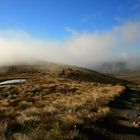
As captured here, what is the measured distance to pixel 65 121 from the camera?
12.6 metres

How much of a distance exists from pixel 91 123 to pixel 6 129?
3820mm

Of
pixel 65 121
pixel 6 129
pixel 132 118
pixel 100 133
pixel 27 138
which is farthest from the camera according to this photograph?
pixel 132 118

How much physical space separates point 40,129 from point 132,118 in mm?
6819

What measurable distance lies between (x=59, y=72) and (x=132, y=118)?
14228 centimetres

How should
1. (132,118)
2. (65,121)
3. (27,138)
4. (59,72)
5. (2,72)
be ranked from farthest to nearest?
(2,72)
(59,72)
(132,118)
(65,121)
(27,138)

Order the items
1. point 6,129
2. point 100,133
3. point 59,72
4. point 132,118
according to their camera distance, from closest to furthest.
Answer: point 6,129 < point 100,133 < point 132,118 < point 59,72

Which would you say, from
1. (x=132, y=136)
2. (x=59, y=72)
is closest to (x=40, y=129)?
(x=132, y=136)

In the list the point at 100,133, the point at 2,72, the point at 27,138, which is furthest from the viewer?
the point at 2,72

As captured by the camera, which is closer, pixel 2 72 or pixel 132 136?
pixel 132 136

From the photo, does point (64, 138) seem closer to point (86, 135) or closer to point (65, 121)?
point (86, 135)

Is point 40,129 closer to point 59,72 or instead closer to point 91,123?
point 91,123

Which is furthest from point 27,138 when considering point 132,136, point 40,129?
point 132,136

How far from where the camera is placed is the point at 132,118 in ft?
53.6

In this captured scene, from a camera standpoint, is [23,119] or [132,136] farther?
[23,119]
